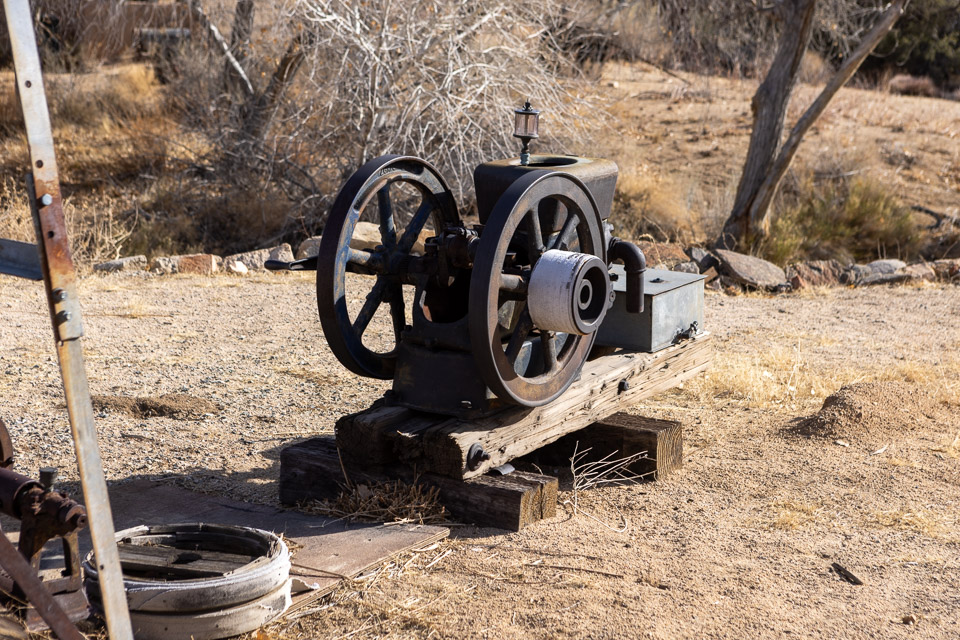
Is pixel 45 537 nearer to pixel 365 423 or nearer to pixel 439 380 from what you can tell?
pixel 365 423

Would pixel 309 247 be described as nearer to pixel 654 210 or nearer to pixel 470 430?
pixel 654 210

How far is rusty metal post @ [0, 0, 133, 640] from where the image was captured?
192 centimetres

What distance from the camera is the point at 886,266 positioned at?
388 inches

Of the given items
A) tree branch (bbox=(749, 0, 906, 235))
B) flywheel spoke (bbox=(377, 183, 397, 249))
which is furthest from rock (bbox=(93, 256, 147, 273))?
tree branch (bbox=(749, 0, 906, 235))

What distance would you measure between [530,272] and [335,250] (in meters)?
0.74

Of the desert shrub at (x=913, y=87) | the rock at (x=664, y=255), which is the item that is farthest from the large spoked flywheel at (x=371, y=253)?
the desert shrub at (x=913, y=87)

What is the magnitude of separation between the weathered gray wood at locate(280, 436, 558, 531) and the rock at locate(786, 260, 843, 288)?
5985 millimetres

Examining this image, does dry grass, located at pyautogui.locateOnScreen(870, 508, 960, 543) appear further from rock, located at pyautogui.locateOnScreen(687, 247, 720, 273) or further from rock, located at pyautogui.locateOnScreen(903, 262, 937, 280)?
rock, located at pyautogui.locateOnScreen(903, 262, 937, 280)

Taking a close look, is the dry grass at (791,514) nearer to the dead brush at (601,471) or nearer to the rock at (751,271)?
the dead brush at (601,471)

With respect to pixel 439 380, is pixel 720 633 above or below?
below

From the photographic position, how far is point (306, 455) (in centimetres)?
405

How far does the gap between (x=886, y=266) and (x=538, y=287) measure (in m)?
7.19

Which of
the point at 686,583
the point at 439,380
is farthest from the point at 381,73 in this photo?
the point at 686,583

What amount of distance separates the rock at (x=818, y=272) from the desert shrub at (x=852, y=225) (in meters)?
1.36
